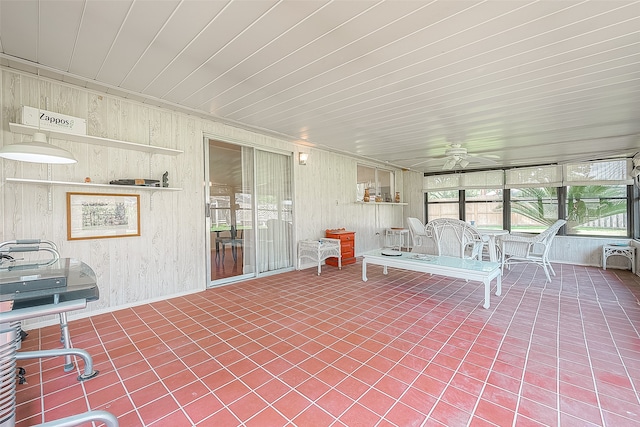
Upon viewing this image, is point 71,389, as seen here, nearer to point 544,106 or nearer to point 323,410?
point 323,410

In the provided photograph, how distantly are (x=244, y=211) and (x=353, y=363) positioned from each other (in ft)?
10.4

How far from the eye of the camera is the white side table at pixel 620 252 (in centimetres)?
507

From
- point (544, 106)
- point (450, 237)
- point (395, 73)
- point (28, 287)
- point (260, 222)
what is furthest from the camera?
point (260, 222)

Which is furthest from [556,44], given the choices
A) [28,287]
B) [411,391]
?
[28,287]

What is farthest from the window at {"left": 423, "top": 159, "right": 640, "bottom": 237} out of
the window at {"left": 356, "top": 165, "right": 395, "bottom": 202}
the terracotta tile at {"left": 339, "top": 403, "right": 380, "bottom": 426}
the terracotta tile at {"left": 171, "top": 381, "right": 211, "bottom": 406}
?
the terracotta tile at {"left": 171, "top": 381, "right": 211, "bottom": 406}

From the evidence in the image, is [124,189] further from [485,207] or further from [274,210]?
[485,207]

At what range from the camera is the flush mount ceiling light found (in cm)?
198

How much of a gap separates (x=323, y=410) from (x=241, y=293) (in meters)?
2.50

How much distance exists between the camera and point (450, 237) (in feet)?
14.3

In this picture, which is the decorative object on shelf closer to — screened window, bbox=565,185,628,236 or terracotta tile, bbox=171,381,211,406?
terracotta tile, bbox=171,381,211,406

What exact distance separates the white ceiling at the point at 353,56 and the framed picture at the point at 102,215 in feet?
3.99

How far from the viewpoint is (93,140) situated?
9.55ft

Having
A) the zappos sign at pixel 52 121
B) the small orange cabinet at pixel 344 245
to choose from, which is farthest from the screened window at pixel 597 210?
the zappos sign at pixel 52 121

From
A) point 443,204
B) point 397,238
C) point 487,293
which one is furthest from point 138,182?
point 443,204
